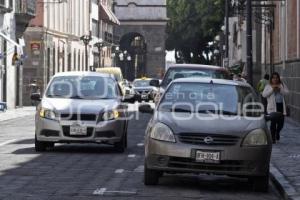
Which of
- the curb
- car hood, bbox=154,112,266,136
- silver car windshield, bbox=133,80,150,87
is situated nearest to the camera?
the curb

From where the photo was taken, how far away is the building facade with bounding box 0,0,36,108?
45594 millimetres

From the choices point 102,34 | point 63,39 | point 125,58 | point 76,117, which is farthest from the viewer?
point 125,58

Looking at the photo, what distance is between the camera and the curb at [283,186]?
12463mm

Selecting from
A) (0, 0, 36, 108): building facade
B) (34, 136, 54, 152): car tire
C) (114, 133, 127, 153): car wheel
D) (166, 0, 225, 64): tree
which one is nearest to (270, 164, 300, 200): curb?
(114, 133, 127, 153): car wheel

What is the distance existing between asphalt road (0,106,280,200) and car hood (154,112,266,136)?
0.85m

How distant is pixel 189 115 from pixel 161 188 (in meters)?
1.10

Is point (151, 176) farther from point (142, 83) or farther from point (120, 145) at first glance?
point (142, 83)

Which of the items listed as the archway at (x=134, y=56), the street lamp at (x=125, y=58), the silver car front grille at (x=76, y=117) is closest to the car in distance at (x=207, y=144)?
the silver car front grille at (x=76, y=117)

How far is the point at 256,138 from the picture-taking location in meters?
13.1

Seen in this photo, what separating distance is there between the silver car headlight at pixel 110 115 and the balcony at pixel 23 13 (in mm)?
29728

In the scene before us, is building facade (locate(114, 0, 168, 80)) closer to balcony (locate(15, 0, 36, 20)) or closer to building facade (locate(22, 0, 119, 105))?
building facade (locate(22, 0, 119, 105))

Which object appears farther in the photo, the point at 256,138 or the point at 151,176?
the point at 151,176

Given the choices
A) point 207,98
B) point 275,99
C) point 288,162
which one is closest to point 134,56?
point 275,99

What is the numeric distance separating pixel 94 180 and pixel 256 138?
8.35ft
